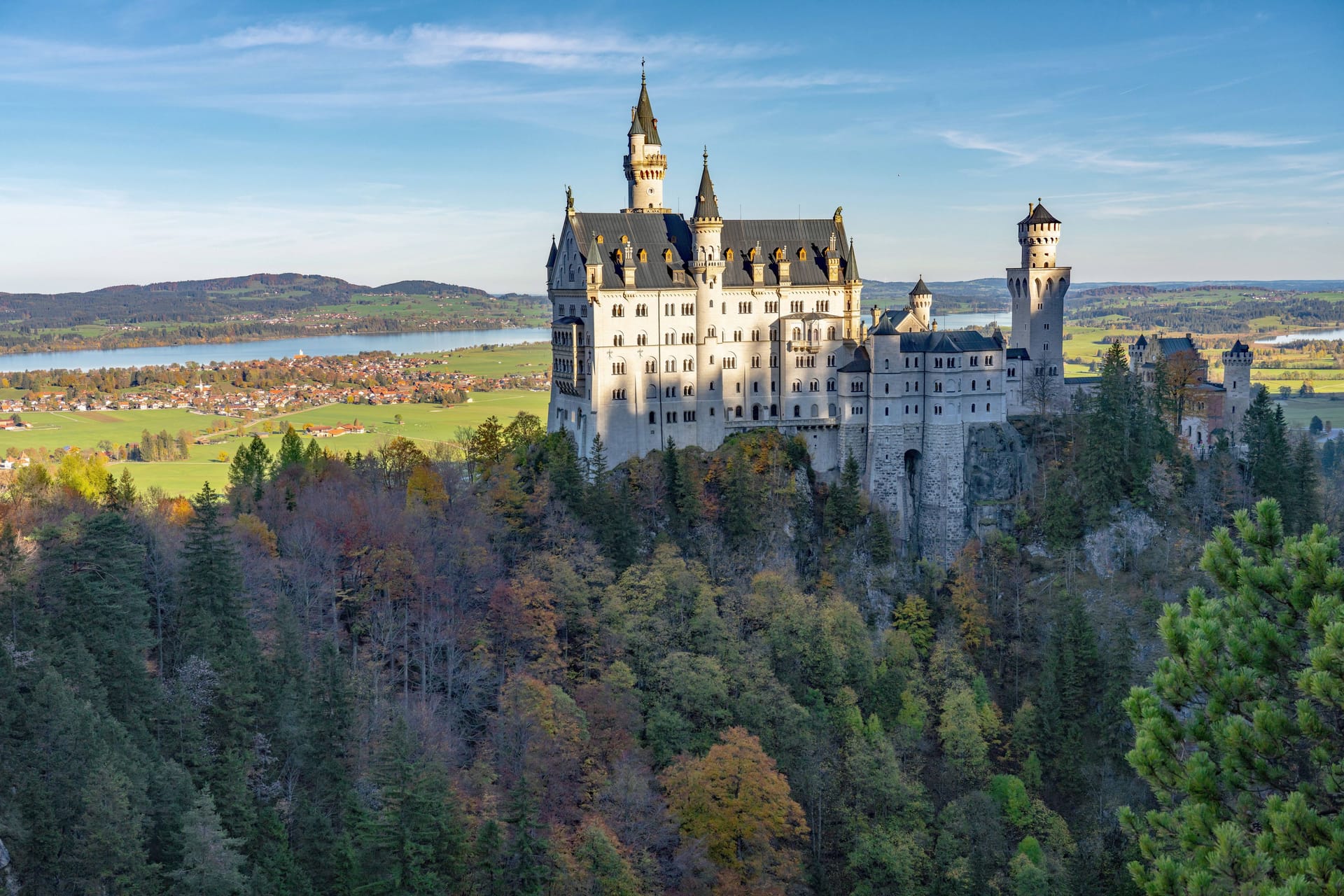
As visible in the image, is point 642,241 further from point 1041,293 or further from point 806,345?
point 1041,293

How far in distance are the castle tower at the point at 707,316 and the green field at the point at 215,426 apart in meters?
34.8

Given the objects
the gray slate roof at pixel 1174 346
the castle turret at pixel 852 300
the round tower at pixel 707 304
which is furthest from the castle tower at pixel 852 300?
the gray slate roof at pixel 1174 346

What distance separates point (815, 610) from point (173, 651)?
34.4 m

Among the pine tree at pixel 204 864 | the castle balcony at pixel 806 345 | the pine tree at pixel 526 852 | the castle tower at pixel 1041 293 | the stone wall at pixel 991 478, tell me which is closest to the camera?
the pine tree at pixel 204 864

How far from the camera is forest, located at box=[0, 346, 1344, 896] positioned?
23266mm

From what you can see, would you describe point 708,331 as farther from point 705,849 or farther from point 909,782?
point 705,849

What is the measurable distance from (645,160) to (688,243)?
8508 mm

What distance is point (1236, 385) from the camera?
299ft

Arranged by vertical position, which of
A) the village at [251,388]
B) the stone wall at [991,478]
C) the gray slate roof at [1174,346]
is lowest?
the stone wall at [991,478]

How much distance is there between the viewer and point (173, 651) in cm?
5209

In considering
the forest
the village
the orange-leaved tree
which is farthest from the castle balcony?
the village

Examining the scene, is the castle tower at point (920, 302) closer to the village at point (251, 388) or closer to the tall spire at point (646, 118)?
the tall spire at point (646, 118)

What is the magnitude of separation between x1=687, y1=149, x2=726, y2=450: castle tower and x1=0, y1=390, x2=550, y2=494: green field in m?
34.8

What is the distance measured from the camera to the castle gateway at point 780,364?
77375 mm
